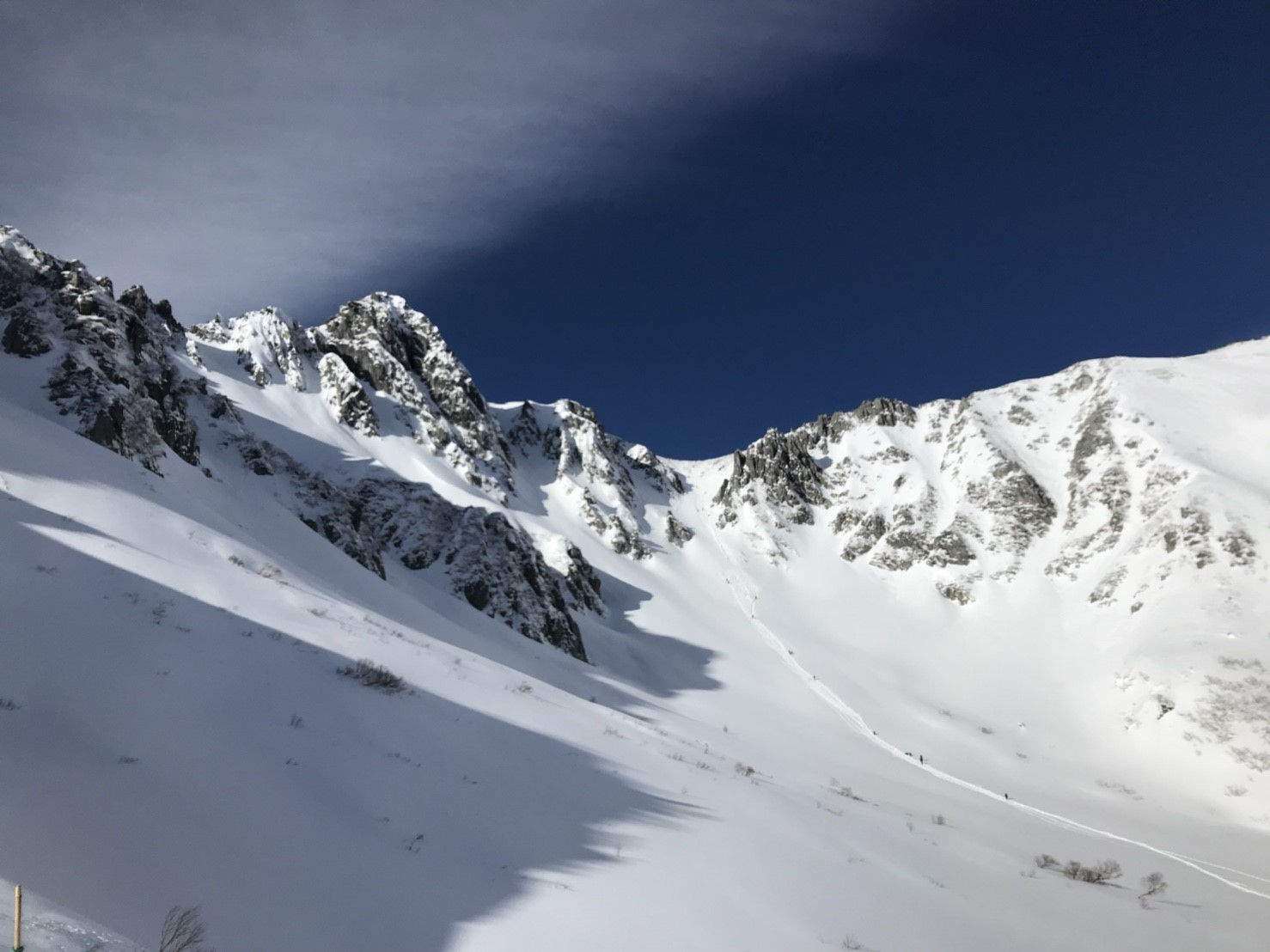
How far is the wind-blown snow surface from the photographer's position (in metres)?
6.23

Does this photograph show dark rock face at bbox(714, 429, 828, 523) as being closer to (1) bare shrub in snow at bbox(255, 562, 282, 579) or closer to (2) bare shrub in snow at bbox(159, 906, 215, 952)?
(1) bare shrub in snow at bbox(255, 562, 282, 579)

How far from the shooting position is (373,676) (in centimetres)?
1088

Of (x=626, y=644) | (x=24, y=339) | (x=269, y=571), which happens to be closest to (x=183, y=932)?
(x=269, y=571)

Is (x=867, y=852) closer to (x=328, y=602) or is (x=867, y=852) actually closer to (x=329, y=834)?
(x=329, y=834)

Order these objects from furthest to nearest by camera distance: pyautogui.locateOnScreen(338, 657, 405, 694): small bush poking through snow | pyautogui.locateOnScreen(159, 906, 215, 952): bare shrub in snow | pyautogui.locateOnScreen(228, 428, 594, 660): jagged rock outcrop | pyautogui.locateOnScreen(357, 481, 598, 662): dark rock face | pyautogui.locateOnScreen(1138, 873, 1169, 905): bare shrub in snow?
pyautogui.locateOnScreen(357, 481, 598, 662): dark rock face → pyautogui.locateOnScreen(228, 428, 594, 660): jagged rock outcrop → pyautogui.locateOnScreen(1138, 873, 1169, 905): bare shrub in snow → pyautogui.locateOnScreen(338, 657, 405, 694): small bush poking through snow → pyautogui.locateOnScreen(159, 906, 215, 952): bare shrub in snow

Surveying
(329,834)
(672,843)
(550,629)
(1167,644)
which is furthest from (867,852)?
(1167,644)

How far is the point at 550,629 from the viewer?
47812mm

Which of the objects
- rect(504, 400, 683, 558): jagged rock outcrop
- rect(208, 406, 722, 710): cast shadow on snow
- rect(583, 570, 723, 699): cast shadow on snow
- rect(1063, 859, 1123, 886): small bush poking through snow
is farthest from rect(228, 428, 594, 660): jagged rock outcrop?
rect(1063, 859, 1123, 886): small bush poking through snow

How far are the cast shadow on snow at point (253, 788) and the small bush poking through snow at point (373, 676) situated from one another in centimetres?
30

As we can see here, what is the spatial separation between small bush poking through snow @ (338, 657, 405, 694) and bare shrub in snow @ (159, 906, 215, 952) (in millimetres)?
6133

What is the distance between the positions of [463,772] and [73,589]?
6382mm

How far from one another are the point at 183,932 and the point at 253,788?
8.13 ft

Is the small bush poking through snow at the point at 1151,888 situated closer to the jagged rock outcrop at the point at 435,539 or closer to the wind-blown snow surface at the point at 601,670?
the wind-blown snow surface at the point at 601,670

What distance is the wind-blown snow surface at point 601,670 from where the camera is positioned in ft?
20.5
